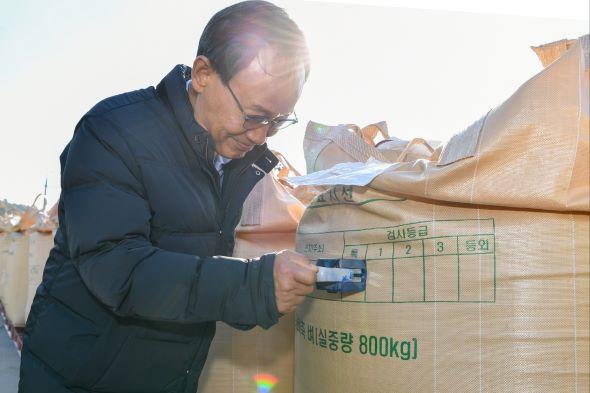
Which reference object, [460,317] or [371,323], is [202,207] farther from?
[460,317]

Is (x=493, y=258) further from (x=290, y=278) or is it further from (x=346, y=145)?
(x=346, y=145)

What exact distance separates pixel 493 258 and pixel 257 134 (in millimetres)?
550

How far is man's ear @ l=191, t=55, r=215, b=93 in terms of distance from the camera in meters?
1.18

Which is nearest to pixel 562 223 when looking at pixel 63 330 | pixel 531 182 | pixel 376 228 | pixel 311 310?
pixel 531 182

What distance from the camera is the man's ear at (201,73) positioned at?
118cm

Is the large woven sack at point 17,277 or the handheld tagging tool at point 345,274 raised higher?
the handheld tagging tool at point 345,274

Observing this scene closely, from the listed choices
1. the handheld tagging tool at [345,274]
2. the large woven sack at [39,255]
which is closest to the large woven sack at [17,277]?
the large woven sack at [39,255]

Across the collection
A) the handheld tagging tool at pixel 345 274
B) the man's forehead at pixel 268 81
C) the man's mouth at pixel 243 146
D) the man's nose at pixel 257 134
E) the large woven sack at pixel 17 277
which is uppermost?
the man's forehead at pixel 268 81

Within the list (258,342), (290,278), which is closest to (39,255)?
(258,342)

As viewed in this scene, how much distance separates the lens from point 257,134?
124 centimetres

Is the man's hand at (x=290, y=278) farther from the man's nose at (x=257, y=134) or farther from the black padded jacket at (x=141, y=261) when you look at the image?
the man's nose at (x=257, y=134)

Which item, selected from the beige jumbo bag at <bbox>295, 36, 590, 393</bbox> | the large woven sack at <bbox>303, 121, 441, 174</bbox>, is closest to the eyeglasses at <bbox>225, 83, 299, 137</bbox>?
the beige jumbo bag at <bbox>295, 36, 590, 393</bbox>

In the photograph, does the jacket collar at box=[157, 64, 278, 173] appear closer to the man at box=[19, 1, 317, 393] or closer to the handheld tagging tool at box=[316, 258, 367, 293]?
the man at box=[19, 1, 317, 393]

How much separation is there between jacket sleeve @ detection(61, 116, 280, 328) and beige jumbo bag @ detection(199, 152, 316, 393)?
0.74m
